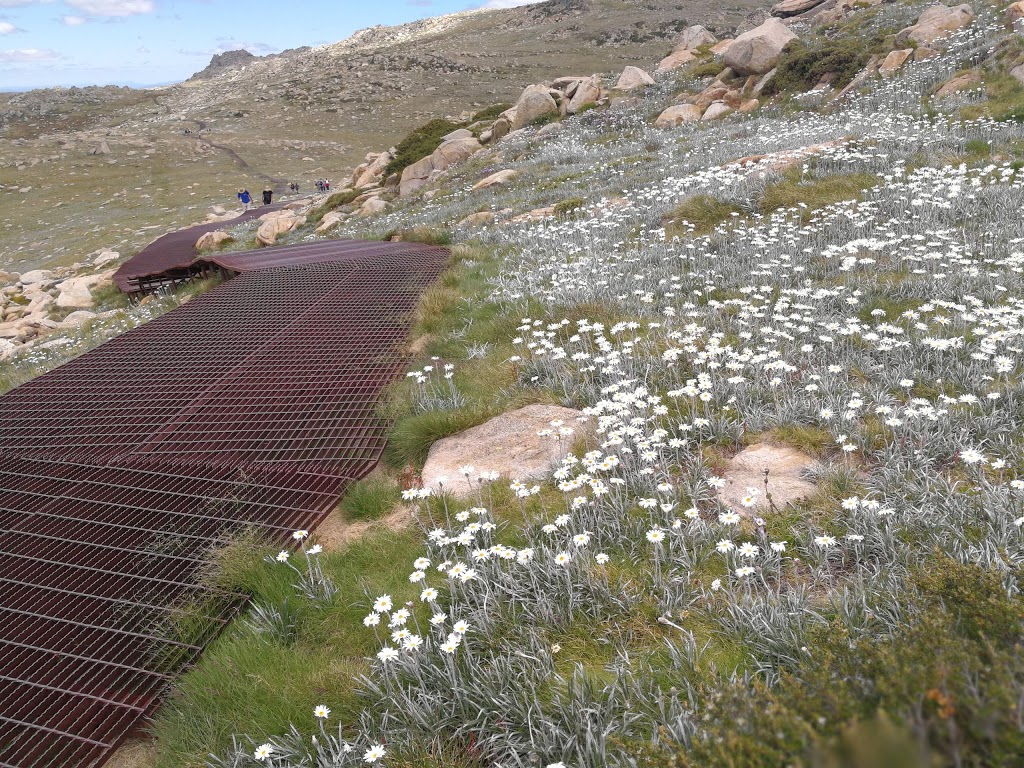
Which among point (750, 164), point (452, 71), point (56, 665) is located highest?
point (452, 71)

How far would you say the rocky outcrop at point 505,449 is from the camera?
4.37 metres

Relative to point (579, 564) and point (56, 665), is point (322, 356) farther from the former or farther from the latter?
point (579, 564)

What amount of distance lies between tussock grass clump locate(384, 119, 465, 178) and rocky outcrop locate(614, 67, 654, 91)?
8674mm

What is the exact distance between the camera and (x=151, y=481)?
15.7 feet

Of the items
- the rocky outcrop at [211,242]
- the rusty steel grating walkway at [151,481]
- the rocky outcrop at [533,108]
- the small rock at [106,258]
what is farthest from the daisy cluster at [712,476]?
the small rock at [106,258]

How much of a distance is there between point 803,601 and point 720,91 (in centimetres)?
2295

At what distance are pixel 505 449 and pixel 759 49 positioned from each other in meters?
22.9

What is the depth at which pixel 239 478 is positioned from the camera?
15.4 ft

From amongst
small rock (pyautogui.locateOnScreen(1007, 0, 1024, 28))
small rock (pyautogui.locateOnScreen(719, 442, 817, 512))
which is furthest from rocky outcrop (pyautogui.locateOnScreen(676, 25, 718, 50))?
small rock (pyautogui.locateOnScreen(719, 442, 817, 512))

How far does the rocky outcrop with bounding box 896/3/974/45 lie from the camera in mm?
18094

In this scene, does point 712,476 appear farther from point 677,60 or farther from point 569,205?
point 677,60

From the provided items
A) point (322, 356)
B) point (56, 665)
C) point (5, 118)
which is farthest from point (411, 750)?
point (5, 118)

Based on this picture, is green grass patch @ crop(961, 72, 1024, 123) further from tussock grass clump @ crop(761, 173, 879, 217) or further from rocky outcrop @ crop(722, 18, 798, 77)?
rocky outcrop @ crop(722, 18, 798, 77)

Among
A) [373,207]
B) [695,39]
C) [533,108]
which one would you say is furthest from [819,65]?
[695,39]
